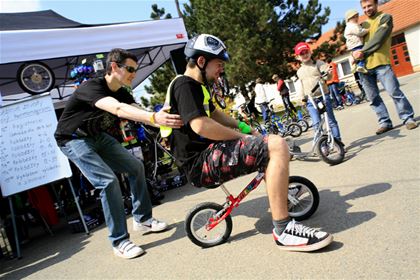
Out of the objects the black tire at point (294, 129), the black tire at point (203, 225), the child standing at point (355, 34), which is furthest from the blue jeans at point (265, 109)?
the black tire at point (203, 225)

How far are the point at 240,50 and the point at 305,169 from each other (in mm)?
16491

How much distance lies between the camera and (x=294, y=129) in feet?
30.5

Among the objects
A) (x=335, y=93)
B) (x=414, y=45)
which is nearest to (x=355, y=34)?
(x=335, y=93)

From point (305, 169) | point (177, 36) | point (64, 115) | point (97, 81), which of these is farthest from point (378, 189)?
point (177, 36)

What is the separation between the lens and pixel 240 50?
20359mm

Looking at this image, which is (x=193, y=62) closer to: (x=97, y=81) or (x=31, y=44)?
(x=97, y=81)

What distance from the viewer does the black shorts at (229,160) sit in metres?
2.55

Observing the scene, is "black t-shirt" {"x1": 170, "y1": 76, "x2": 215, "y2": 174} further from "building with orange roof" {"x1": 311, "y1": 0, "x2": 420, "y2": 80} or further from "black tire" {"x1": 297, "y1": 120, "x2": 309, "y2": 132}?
"building with orange roof" {"x1": 311, "y1": 0, "x2": 420, "y2": 80}

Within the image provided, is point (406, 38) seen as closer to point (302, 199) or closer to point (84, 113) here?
point (302, 199)

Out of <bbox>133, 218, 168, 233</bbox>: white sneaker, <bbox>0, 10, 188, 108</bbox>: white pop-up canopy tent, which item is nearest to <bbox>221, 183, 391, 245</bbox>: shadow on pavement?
<bbox>133, 218, 168, 233</bbox>: white sneaker

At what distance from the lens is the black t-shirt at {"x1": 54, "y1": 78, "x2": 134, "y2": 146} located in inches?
126

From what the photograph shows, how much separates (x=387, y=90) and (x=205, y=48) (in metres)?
3.99

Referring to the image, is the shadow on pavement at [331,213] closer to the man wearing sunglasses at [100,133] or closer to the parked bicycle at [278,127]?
the man wearing sunglasses at [100,133]

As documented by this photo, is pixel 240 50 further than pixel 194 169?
Yes
